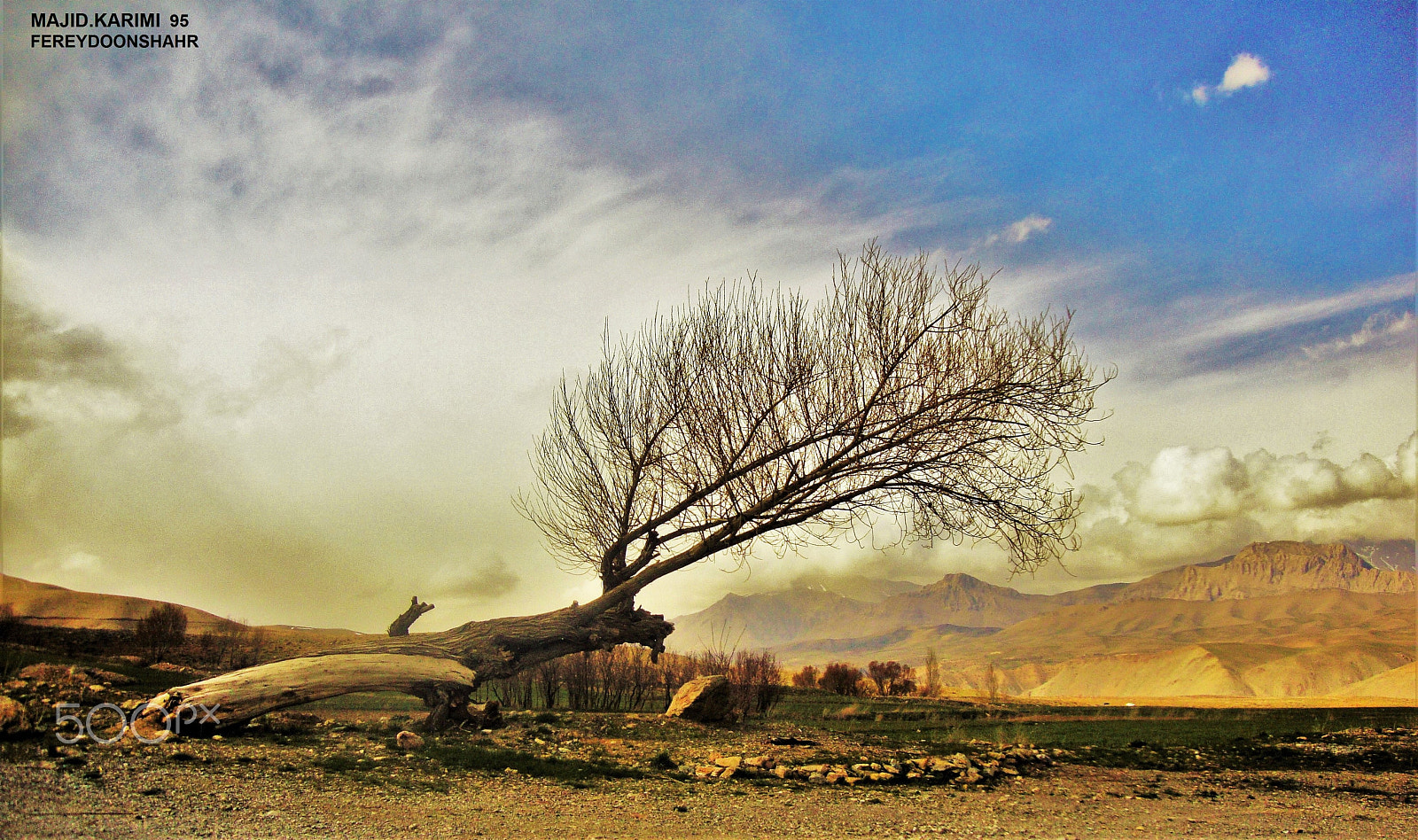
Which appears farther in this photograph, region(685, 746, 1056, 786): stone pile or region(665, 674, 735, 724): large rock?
region(665, 674, 735, 724): large rock

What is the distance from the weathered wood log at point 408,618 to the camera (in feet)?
46.4

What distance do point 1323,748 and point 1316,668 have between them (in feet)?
230

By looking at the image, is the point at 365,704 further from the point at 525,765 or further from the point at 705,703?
the point at 525,765

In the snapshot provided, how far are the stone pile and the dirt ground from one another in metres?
0.24

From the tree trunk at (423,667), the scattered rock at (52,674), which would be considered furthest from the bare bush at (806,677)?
the scattered rock at (52,674)

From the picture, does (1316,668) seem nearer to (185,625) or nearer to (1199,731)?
(1199,731)

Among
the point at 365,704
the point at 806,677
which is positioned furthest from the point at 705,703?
the point at 806,677

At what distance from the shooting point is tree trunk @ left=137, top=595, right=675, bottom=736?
9.74m

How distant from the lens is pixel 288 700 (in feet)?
34.6

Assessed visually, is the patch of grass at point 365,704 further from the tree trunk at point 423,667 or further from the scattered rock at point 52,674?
the scattered rock at point 52,674

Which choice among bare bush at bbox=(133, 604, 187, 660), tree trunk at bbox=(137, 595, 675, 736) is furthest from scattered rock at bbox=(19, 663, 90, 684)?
bare bush at bbox=(133, 604, 187, 660)

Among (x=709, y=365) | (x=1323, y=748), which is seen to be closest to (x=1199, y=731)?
(x=1323, y=748)

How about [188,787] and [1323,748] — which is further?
[1323,748]

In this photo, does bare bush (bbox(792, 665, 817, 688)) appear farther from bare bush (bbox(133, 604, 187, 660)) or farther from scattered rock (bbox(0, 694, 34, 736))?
scattered rock (bbox(0, 694, 34, 736))
